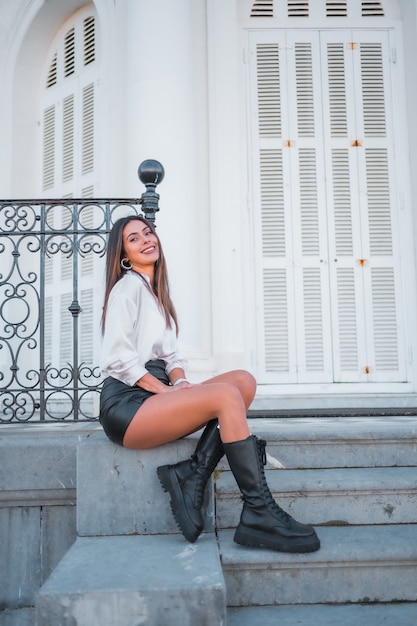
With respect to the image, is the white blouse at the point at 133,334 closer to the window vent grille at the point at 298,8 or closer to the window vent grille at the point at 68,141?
the window vent grille at the point at 68,141

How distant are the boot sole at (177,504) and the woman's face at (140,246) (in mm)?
931

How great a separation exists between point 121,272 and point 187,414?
2.50ft

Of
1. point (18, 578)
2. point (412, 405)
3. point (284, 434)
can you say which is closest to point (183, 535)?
point (284, 434)

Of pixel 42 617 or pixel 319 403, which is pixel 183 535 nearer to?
pixel 42 617

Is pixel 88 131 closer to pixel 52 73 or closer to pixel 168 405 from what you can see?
pixel 52 73

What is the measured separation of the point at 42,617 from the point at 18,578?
53.2 inches

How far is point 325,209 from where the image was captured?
6.10 m

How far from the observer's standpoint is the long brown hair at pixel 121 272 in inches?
111

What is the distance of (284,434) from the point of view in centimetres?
315

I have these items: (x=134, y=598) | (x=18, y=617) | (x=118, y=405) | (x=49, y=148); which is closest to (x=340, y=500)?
(x=118, y=405)

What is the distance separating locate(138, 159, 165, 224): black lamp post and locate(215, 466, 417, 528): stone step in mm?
1672

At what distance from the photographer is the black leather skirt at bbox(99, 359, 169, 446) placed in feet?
Result: 8.26

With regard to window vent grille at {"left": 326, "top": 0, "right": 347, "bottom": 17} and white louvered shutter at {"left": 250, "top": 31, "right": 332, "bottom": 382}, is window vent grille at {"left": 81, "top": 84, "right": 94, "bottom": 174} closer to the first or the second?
white louvered shutter at {"left": 250, "top": 31, "right": 332, "bottom": 382}

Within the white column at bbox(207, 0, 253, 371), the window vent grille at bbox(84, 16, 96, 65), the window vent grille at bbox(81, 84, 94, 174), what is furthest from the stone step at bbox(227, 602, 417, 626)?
the window vent grille at bbox(84, 16, 96, 65)
